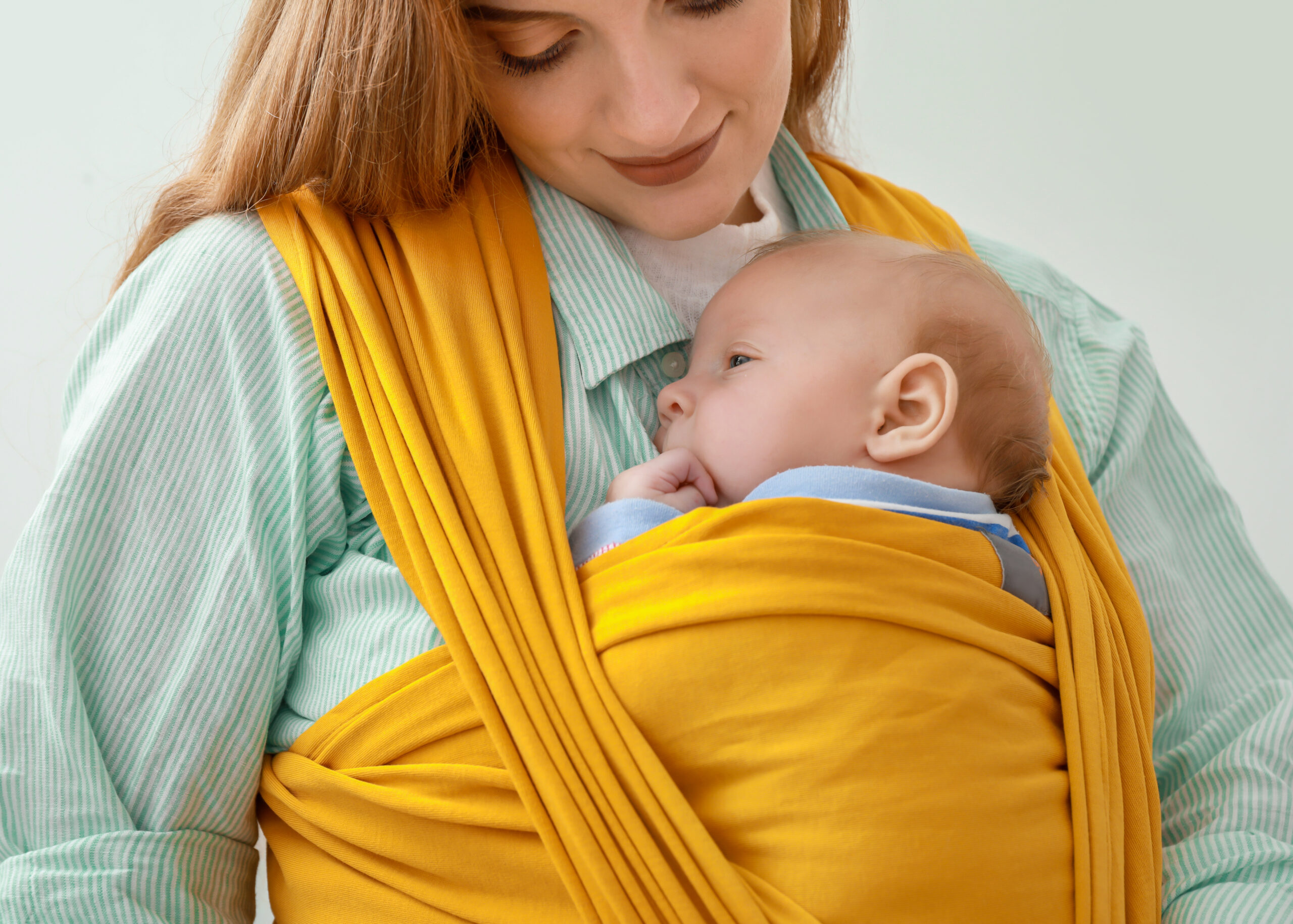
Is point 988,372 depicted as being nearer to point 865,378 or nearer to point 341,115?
point 865,378

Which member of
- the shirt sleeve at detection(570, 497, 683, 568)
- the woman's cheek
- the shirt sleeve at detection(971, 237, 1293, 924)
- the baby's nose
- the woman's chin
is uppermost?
the woman's cheek

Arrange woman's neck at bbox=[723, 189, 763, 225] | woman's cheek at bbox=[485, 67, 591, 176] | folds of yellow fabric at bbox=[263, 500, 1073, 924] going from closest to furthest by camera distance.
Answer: folds of yellow fabric at bbox=[263, 500, 1073, 924] → woman's cheek at bbox=[485, 67, 591, 176] → woman's neck at bbox=[723, 189, 763, 225]

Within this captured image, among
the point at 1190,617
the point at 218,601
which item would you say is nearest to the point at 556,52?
the point at 218,601

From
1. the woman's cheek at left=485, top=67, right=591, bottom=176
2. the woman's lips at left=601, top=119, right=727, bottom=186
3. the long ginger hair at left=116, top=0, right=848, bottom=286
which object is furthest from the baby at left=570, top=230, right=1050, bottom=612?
the long ginger hair at left=116, top=0, right=848, bottom=286

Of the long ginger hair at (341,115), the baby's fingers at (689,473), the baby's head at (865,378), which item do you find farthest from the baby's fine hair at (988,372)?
the long ginger hair at (341,115)

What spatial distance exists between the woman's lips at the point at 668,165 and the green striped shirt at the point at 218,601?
0.09 metres

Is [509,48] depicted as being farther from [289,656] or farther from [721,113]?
[289,656]

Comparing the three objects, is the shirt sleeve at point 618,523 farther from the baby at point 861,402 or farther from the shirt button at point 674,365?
the shirt button at point 674,365

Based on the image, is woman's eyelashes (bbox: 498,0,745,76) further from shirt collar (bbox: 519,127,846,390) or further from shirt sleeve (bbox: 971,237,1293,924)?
shirt sleeve (bbox: 971,237,1293,924)

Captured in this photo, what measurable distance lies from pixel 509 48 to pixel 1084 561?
0.85 meters

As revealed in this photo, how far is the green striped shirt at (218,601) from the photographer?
897 mm

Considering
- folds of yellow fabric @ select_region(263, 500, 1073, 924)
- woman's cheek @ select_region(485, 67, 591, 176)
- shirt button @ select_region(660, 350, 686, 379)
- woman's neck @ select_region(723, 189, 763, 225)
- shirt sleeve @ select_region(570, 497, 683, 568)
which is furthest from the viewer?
woman's neck @ select_region(723, 189, 763, 225)

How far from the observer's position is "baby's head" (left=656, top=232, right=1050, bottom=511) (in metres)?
1.06

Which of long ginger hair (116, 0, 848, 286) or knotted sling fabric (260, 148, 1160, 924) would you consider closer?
knotted sling fabric (260, 148, 1160, 924)
